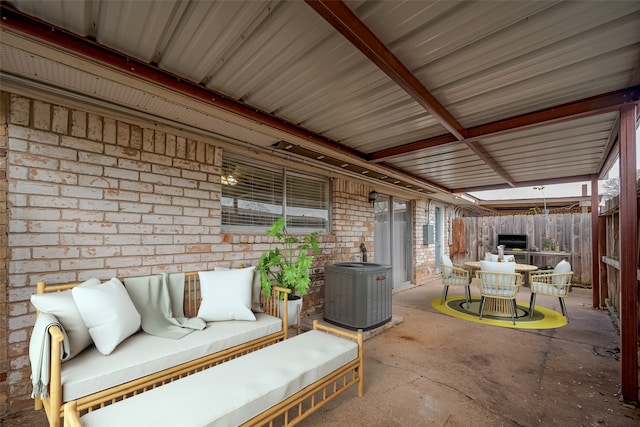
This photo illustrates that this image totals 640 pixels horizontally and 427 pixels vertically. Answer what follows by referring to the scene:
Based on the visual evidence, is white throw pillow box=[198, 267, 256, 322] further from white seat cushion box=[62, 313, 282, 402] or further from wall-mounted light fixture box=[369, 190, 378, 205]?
wall-mounted light fixture box=[369, 190, 378, 205]

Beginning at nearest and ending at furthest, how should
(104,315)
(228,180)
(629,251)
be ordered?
(104,315)
(629,251)
(228,180)

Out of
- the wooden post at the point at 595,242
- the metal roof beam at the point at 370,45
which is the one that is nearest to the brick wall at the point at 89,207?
the metal roof beam at the point at 370,45

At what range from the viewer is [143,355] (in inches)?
76.0

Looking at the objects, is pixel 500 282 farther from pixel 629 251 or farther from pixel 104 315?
pixel 104 315

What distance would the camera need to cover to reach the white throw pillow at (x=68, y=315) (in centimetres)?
184

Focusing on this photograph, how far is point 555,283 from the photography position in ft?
14.6

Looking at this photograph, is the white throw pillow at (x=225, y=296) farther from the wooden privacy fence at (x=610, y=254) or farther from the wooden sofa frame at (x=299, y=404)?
the wooden privacy fence at (x=610, y=254)

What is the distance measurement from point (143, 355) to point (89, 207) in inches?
53.9

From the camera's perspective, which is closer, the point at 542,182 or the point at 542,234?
the point at 542,182

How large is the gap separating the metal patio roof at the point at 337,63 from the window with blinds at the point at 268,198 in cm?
59

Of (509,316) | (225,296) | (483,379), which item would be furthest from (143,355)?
(509,316)

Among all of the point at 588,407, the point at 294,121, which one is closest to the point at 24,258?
the point at 294,121

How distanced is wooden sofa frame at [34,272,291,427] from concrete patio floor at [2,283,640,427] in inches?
29.0

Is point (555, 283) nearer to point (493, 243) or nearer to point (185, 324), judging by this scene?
point (493, 243)
